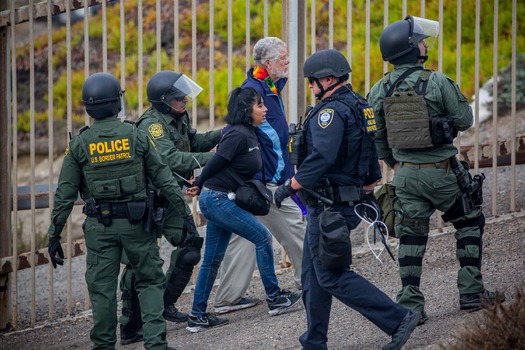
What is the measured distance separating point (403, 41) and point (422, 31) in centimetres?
19

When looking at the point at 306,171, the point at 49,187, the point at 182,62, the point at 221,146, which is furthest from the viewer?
the point at 182,62

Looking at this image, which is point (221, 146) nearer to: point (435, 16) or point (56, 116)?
point (435, 16)

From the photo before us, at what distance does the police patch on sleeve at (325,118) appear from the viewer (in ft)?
16.7

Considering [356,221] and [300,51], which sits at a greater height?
[300,51]

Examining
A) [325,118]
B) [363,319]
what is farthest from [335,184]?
[363,319]

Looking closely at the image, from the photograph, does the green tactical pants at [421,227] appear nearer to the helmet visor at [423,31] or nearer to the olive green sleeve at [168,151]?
the helmet visor at [423,31]

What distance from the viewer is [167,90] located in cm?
625

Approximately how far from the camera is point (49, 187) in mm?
7285

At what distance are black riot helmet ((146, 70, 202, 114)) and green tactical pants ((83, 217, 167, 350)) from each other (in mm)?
1009

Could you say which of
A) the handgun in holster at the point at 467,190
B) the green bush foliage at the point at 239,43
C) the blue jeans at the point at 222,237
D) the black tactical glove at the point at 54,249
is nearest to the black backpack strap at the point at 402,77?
the handgun in holster at the point at 467,190

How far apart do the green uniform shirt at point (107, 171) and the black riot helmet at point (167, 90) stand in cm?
61

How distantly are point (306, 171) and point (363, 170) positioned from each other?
37 centimetres

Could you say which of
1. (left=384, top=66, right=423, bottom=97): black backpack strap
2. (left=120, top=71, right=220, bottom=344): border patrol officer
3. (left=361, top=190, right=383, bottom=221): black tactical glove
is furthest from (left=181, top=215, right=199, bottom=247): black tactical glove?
(left=384, top=66, right=423, bottom=97): black backpack strap

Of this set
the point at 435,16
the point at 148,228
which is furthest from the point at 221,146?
the point at 435,16
